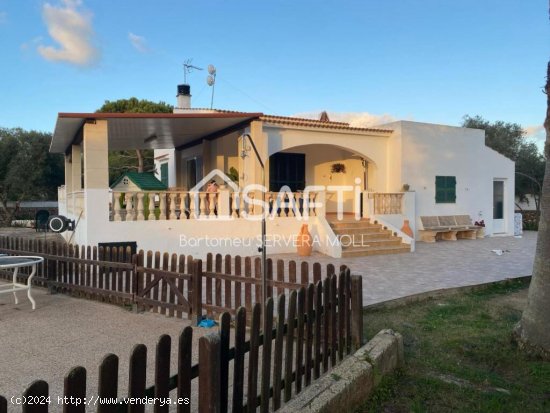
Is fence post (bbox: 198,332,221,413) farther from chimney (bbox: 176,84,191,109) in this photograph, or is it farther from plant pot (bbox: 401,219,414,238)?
chimney (bbox: 176,84,191,109)

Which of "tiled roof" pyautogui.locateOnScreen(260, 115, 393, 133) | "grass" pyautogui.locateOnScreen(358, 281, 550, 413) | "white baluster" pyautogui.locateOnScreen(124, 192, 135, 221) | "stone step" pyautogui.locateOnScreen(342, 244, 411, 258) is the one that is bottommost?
"grass" pyautogui.locateOnScreen(358, 281, 550, 413)

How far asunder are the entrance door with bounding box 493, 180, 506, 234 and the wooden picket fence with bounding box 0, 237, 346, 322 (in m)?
15.1

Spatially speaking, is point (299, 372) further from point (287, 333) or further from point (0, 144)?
point (0, 144)

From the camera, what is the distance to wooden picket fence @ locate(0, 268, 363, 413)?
5.85ft

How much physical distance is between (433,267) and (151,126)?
816cm

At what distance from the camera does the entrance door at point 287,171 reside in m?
15.6

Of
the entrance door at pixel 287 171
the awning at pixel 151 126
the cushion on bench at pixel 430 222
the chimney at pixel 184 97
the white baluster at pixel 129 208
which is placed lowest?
the cushion on bench at pixel 430 222

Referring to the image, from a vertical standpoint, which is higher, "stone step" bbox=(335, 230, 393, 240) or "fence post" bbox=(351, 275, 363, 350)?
"stone step" bbox=(335, 230, 393, 240)

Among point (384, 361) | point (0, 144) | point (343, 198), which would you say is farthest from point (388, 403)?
point (0, 144)

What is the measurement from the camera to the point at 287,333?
3053mm

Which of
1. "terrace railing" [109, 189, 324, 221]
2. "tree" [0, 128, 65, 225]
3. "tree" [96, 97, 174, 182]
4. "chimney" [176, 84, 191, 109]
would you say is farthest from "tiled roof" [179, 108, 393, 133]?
"tree" [0, 128, 65, 225]

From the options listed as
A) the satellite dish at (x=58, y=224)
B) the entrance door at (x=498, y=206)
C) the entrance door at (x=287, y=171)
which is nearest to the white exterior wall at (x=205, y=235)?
the satellite dish at (x=58, y=224)

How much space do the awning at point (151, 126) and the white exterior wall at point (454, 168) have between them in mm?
6766

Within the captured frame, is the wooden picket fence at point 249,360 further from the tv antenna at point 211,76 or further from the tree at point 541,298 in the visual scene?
the tv antenna at point 211,76
